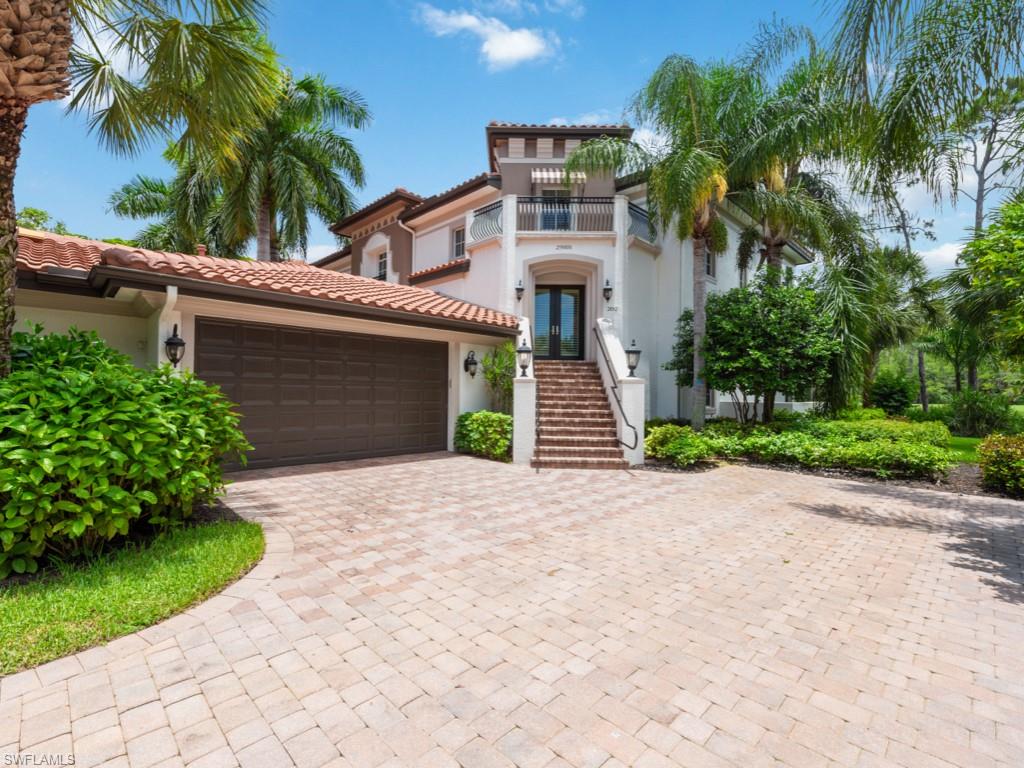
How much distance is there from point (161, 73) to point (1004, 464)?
1446 cm

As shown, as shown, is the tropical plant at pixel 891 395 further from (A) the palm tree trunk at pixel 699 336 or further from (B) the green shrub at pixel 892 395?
(A) the palm tree trunk at pixel 699 336

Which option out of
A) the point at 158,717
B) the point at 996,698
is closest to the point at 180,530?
the point at 158,717

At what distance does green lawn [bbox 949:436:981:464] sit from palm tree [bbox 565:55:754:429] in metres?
6.09

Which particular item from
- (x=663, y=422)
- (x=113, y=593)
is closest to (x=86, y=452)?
(x=113, y=593)

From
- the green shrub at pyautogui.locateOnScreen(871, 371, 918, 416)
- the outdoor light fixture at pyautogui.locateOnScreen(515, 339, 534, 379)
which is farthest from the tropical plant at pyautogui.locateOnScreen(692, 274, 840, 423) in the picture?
the green shrub at pyautogui.locateOnScreen(871, 371, 918, 416)

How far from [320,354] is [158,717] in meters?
7.89

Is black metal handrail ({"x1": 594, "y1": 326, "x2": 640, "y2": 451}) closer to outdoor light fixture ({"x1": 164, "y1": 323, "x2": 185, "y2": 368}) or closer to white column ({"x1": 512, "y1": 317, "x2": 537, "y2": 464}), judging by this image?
white column ({"x1": 512, "y1": 317, "x2": 537, "y2": 464})

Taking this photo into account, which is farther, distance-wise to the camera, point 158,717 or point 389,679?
point 389,679

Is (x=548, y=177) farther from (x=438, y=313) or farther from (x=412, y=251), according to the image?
(x=438, y=313)

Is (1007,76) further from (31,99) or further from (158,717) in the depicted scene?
(31,99)

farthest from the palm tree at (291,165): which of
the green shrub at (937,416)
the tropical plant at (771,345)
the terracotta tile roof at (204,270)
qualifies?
the green shrub at (937,416)

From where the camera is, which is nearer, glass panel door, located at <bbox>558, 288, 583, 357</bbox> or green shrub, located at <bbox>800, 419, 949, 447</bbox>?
green shrub, located at <bbox>800, 419, 949, 447</bbox>

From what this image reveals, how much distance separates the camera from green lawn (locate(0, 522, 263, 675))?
287 cm

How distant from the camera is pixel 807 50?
11320mm
